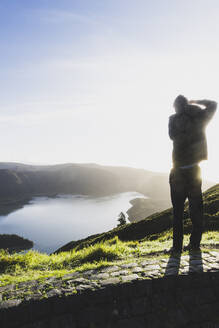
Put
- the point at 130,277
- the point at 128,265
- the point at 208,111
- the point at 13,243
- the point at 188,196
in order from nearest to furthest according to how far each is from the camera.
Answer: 1. the point at 130,277
2. the point at 128,265
3. the point at 208,111
4. the point at 188,196
5. the point at 13,243

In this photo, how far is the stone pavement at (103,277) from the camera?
353 centimetres

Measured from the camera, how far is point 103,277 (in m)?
4.03

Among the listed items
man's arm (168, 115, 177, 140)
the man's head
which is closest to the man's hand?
the man's head

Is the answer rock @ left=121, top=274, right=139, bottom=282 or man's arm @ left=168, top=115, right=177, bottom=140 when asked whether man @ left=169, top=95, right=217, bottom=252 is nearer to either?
man's arm @ left=168, top=115, right=177, bottom=140

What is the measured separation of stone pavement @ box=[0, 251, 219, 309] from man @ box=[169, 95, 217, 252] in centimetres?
103

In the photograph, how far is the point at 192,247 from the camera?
566cm

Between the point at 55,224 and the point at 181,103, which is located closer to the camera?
the point at 181,103

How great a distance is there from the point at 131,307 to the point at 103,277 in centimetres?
73

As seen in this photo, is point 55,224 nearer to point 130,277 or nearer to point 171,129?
point 171,129

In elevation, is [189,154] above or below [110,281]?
above

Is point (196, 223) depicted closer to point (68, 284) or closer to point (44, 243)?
point (68, 284)

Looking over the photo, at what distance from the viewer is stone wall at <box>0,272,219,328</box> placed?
3.27 meters

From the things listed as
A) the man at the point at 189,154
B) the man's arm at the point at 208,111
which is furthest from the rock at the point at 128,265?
the man's arm at the point at 208,111

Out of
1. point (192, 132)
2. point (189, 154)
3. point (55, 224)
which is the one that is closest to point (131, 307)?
point (189, 154)
